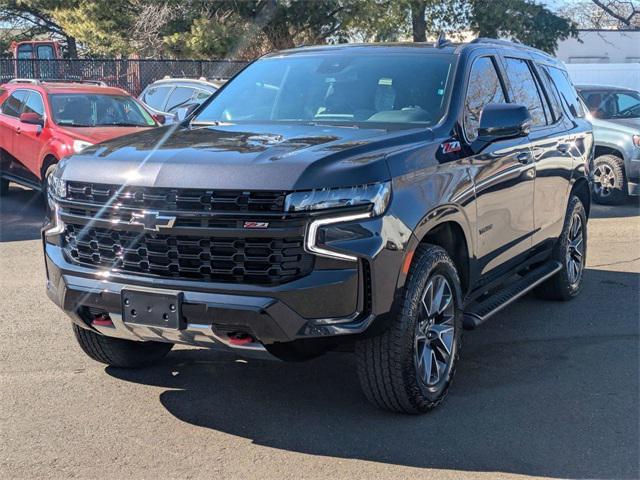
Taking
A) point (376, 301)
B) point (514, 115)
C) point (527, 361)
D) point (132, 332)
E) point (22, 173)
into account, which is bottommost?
point (22, 173)

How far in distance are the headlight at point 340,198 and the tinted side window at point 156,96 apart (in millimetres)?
12824

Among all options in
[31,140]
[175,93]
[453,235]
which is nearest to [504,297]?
[453,235]

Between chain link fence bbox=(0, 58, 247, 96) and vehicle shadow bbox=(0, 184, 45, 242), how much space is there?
29.9 ft

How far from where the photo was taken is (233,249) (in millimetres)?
3750

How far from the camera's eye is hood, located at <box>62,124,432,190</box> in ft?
12.3

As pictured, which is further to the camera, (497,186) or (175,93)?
(175,93)

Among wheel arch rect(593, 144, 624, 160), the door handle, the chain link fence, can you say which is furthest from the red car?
the chain link fence

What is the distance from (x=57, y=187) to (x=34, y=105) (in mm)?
7628

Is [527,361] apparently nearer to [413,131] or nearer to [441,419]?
[441,419]

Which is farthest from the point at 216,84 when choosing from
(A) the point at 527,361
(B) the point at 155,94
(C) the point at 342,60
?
(A) the point at 527,361

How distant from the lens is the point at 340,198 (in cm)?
373

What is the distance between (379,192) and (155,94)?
43.3ft

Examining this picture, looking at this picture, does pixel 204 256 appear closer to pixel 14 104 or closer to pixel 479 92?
pixel 479 92

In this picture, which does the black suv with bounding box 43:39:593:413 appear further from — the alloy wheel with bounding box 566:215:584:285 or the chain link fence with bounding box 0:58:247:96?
the chain link fence with bounding box 0:58:247:96
